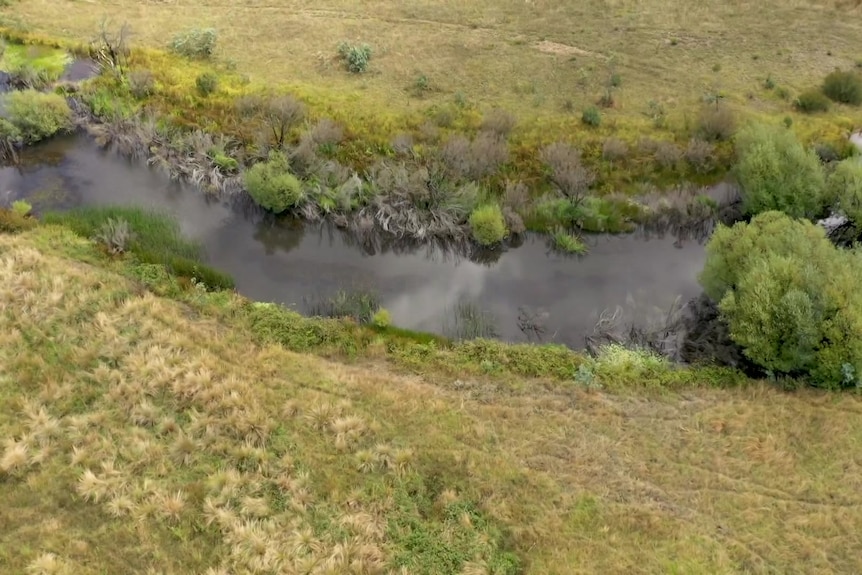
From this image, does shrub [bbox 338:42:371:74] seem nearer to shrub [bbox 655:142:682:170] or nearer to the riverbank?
the riverbank

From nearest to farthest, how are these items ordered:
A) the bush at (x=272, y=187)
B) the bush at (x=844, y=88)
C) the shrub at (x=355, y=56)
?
1. the bush at (x=272, y=187)
2. the bush at (x=844, y=88)
3. the shrub at (x=355, y=56)

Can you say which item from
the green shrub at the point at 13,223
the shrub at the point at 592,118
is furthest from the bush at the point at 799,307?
the green shrub at the point at 13,223

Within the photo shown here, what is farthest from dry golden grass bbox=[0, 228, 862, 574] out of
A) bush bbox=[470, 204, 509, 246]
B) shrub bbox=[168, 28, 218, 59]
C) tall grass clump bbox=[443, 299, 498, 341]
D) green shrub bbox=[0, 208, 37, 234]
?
shrub bbox=[168, 28, 218, 59]

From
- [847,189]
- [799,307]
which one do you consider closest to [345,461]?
[799,307]

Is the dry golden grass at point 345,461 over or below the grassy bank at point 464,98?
below

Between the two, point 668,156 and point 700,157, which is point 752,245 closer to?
point 668,156

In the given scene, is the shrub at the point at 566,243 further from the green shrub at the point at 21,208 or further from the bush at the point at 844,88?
the green shrub at the point at 21,208

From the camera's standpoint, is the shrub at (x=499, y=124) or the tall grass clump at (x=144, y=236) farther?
the shrub at (x=499, y=124)
